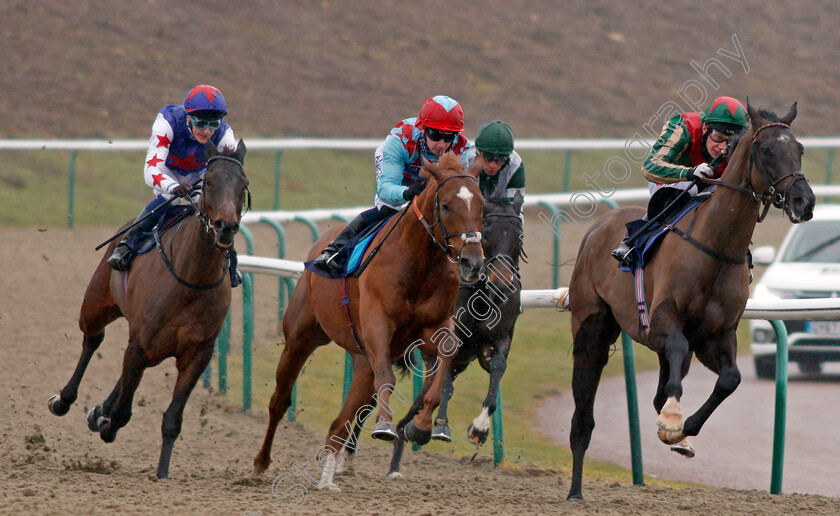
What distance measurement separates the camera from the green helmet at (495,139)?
6453mm

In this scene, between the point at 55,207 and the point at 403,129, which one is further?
the point at 55,207

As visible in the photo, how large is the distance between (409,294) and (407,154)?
2.76 feet

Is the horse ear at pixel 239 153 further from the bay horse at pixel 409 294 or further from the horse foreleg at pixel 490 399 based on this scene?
the horse foreleg at pixel 490 399

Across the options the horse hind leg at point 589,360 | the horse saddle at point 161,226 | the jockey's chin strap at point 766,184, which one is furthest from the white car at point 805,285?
the horse saddle at point 161,226

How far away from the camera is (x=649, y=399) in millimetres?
9836

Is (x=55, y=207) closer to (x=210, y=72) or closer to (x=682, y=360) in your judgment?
(x=210, y=72)

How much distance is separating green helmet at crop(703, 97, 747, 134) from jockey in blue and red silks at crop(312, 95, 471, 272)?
1276 mm

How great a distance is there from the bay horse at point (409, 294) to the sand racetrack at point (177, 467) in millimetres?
438

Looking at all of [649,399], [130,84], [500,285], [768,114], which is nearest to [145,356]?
[500,285]

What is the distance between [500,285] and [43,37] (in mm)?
13965

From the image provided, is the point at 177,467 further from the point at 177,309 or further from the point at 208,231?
the point at 208,231

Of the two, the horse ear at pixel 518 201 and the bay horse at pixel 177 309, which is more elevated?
the horse ear at pixel 518 201

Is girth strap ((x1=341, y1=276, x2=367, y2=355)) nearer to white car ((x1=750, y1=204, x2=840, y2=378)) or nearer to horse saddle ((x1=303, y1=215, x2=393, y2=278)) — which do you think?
horse saddle ((x1=303, y1=215, x2=393, y2=278))

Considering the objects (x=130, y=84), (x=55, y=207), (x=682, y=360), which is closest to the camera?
(x=682, y=360)
